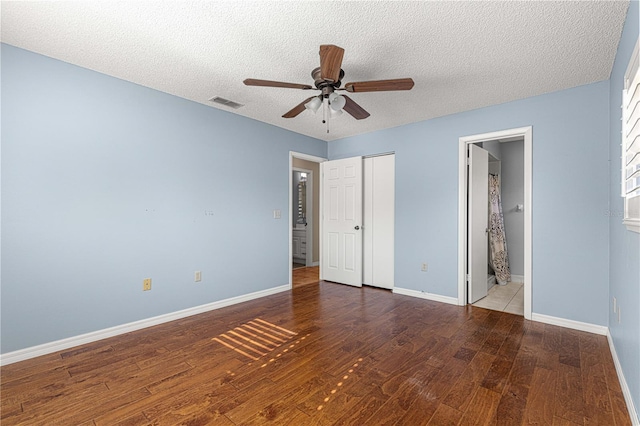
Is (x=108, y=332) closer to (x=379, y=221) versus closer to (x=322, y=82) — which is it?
(x=322, y=82)

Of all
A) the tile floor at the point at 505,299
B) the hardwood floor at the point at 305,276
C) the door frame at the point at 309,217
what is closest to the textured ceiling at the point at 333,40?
the tile floor at the point at 505,299

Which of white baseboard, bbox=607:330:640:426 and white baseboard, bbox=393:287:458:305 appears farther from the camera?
white baseboard, bbox=393:287:458:305

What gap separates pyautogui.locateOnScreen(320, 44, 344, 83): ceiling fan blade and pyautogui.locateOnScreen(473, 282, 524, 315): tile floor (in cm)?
328

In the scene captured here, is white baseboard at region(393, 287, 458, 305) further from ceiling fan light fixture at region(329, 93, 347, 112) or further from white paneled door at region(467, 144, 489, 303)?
ceiling fan light fixture at region(329, 93, 347, 112)

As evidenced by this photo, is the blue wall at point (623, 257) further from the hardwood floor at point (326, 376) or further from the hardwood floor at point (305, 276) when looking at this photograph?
the hardwood floor at point (305, 276)

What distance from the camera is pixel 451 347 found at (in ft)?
8.30

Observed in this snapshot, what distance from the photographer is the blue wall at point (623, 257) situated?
1.65 m

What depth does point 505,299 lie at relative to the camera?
3980mm

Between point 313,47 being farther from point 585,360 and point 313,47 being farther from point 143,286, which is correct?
point 585,360

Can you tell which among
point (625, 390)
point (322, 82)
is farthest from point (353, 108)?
point (625, 390)

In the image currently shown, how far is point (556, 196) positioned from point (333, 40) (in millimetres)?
2727

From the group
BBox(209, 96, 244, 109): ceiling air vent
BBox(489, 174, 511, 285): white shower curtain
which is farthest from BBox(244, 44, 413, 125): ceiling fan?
BBox(489, 174, 511, 285): white shower curtain

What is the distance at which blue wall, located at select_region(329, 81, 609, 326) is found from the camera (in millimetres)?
2830

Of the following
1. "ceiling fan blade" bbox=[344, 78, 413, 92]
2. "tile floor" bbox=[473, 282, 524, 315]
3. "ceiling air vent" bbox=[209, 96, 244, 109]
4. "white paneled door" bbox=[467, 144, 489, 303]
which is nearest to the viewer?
"ceiling fan blade" bbox=[344, 78, 413, 92]
